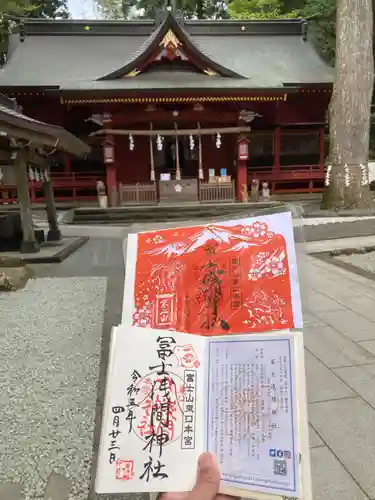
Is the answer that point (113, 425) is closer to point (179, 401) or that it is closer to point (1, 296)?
point (179, 401)

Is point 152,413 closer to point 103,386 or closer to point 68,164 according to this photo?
point 103,386

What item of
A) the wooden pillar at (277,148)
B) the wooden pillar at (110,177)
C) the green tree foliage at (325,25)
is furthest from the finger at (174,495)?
the green tree foliage at (325,25)

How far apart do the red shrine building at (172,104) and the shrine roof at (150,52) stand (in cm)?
4

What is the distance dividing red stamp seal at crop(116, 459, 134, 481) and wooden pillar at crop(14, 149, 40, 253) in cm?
722

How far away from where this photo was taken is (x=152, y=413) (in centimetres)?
127

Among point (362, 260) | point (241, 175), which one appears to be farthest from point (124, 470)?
point (241, 175)

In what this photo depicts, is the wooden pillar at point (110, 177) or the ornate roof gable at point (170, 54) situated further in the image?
the wooden pillar at point (110, 177)

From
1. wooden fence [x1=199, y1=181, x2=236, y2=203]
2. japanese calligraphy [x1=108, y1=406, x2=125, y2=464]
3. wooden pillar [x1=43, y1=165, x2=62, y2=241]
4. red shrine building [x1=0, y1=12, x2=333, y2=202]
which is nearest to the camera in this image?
japanese calligraphy [x1=108, y1=406, x2=125, y2=464]

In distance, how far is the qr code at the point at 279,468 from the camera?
1.14m

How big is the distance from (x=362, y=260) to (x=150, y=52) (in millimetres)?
10069

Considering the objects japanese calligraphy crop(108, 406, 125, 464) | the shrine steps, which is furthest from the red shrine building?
japanese calligraphy crop(108, 406, 125, 464)

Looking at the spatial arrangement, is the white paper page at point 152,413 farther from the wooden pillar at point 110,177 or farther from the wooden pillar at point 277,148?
the wooden pillar at point 277,148

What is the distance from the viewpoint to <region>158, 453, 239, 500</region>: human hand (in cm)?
112

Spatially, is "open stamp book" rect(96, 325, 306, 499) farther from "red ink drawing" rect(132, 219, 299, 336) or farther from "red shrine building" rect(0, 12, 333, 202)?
"red shrine building" rect(0, 12, 333, 202)
